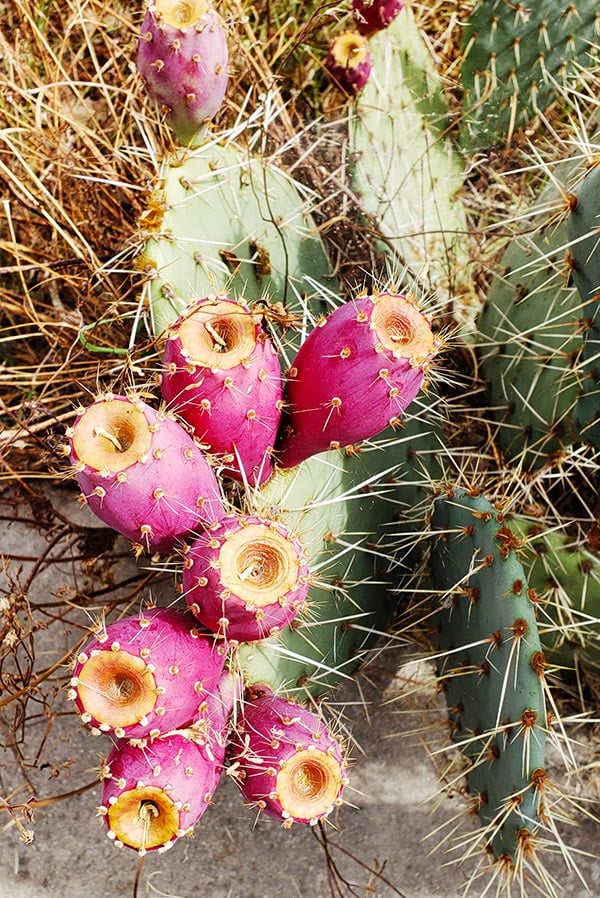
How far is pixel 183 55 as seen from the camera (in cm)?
104

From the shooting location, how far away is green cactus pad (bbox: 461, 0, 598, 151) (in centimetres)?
142

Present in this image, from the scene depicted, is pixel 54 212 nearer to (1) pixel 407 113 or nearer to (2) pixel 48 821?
(1) pixel 407 113

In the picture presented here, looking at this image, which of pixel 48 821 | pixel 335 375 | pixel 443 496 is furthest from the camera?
pixel 48 821

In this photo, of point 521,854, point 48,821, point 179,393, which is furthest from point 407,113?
point 48,821

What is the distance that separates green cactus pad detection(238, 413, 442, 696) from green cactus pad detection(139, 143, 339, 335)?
0.75 ft

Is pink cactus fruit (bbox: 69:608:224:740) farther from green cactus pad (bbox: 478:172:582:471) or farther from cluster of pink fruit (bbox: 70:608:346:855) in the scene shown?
green cactus pad (bbox: 478:172:582:471)

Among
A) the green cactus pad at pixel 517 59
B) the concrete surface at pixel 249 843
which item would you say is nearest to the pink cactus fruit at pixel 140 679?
the concrete surface at pixel 249 843

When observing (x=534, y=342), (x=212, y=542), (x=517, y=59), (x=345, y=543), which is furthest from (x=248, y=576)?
(x=517, y=59)

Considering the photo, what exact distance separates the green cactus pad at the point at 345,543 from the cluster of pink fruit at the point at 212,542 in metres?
0.10

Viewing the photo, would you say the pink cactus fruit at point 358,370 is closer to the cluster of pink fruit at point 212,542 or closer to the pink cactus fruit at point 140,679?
the cluster of pink fruit at point 212,542

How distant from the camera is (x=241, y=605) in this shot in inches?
31.0

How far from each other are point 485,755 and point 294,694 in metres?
0.24

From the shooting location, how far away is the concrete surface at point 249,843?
134 centimetres

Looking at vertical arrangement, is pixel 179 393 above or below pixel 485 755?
above
